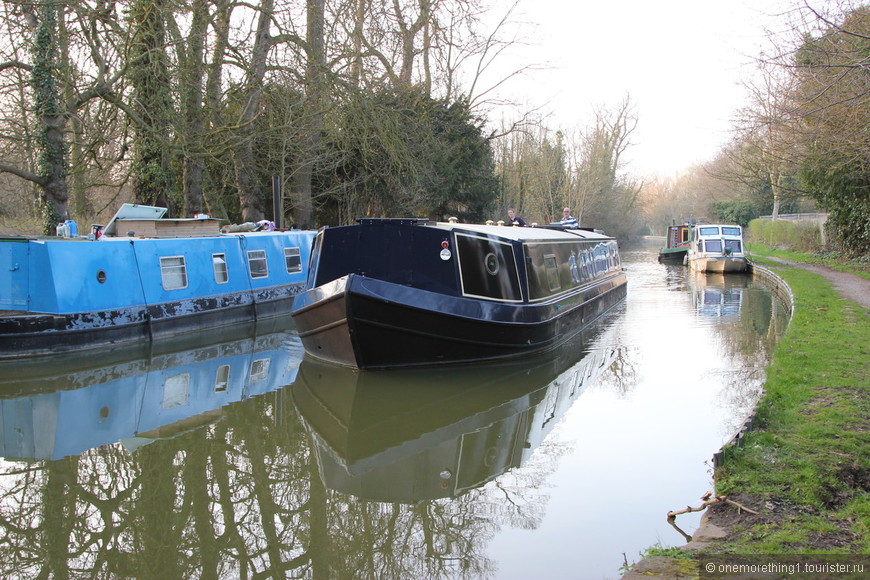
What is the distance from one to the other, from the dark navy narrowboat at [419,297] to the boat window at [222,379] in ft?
3.62

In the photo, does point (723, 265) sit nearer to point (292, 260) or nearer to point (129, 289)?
point (292, 260)

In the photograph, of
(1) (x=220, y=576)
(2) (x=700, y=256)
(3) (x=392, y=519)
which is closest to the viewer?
(1) (x=220, y=576)

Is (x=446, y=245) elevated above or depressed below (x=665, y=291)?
above

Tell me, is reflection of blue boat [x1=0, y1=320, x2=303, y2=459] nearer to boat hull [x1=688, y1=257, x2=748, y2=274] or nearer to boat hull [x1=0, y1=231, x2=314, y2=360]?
boat hull [x1=0, y1=231, x2=314, y2=360]

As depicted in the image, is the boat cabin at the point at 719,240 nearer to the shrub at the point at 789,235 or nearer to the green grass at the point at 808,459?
the shrub at the point at 789,235

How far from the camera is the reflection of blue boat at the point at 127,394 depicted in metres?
6.97

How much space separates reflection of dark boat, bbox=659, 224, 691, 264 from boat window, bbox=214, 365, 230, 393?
2533 centimetres

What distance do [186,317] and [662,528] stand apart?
29.7 ft

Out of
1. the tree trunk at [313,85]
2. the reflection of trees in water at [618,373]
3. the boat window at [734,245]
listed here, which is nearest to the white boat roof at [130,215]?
the tree trunk at [313,85]

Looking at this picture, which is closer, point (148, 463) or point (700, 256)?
point (148, 463)

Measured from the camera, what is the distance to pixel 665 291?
2000cm

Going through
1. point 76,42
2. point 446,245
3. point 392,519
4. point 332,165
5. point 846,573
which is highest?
point 76,42

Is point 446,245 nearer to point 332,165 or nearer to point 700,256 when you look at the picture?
point 332,165

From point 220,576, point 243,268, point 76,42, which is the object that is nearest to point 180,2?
point 76,42
